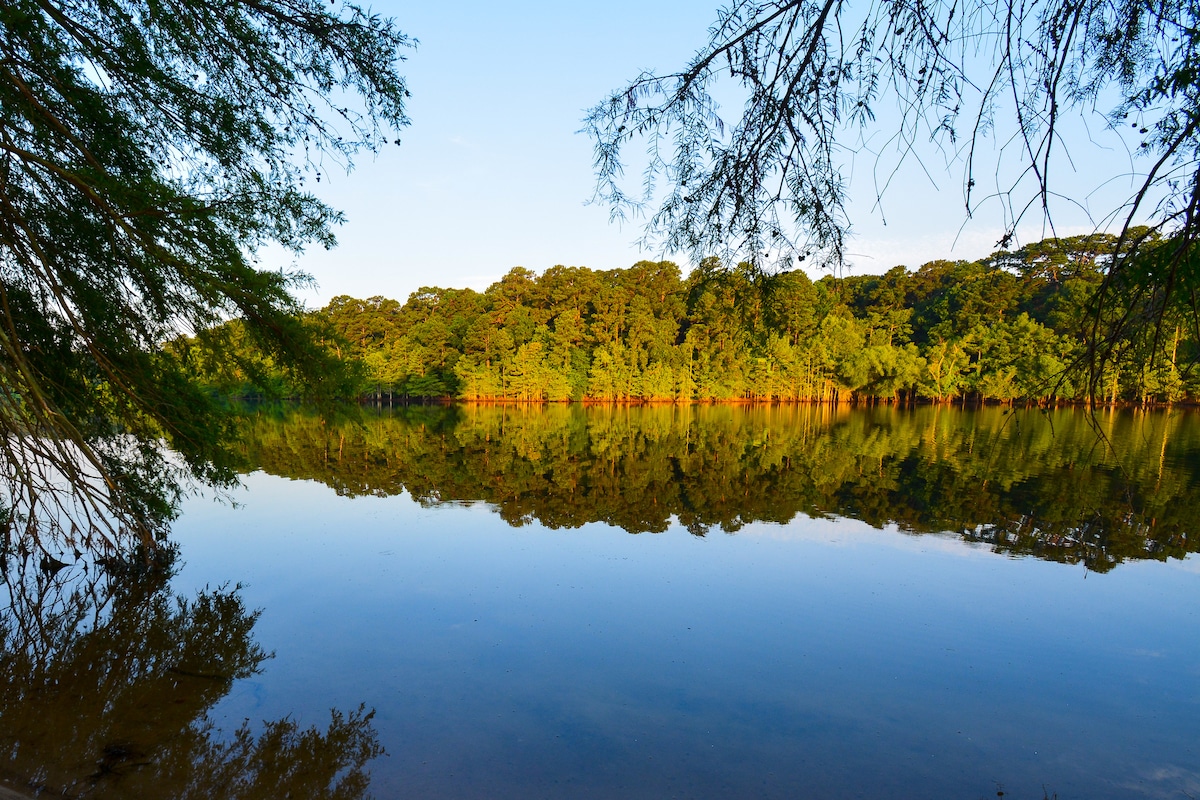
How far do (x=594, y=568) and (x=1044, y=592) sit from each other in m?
4.28

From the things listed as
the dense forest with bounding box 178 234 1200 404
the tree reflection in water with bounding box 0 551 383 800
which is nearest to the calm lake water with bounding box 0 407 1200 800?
the tree reflection in water with bounding box 0 551 383 800

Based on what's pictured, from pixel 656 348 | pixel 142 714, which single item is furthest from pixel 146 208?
pixel 656 348

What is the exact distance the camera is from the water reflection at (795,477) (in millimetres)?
9083

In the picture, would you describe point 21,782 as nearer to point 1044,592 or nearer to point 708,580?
point 708,580

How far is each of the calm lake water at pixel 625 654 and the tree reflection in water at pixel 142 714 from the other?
0.07ft

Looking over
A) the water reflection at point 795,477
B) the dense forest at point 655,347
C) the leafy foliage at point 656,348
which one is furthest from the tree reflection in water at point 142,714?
the leafy foliage at point 656,348

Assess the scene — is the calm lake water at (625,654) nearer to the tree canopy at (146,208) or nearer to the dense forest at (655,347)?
the tree canopy at (146,208)

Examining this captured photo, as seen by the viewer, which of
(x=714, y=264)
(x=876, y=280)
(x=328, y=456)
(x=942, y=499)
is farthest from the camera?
(x=876, y=280)

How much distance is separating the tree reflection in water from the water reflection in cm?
356

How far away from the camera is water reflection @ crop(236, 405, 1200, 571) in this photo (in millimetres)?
9083

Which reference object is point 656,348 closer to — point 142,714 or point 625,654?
point 625,654

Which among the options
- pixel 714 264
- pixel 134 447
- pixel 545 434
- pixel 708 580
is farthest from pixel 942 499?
pixel 545 434

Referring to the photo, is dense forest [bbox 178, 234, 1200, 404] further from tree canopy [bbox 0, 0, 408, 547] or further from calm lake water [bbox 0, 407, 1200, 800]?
tree canopy [bbox 0, 0, 408, 547]

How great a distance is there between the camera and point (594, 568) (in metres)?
6.98
